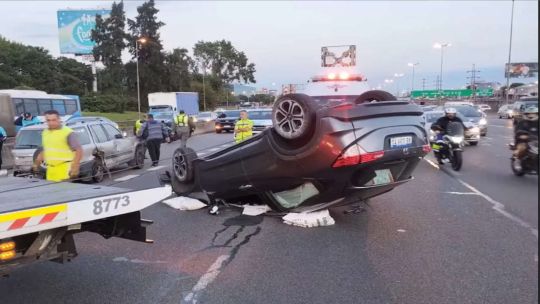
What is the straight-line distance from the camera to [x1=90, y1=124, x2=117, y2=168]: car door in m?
12.8

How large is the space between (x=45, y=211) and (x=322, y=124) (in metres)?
3.04

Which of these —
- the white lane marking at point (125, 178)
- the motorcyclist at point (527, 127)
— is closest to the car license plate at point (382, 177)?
the motorcyclist at point (527, 127)

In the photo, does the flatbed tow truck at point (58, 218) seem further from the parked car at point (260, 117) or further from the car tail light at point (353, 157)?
the parked car at point (260, 117)

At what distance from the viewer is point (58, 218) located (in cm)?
344

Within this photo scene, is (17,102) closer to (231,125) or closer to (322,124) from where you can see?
(231,125)

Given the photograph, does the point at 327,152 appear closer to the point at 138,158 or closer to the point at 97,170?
the point at 97,170

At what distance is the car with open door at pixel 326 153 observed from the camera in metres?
5.53

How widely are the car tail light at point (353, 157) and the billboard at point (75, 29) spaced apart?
217 feet

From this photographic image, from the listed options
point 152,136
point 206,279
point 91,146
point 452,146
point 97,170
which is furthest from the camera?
point 152,136

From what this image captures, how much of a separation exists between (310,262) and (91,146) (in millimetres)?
8548

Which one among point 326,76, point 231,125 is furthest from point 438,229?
point 231,125

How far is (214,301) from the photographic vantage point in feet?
14.0

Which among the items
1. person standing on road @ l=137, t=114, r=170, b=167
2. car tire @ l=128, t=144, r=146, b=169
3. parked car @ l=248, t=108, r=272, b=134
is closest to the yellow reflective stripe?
car tire @ l=128, t=144, r=146, b=169

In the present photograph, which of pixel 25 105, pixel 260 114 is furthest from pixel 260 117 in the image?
pixel 25 105
